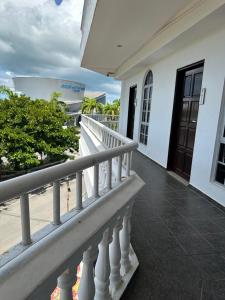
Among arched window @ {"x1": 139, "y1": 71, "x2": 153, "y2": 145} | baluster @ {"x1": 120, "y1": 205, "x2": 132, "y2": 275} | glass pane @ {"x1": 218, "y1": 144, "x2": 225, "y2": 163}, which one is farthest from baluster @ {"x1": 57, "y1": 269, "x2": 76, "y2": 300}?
arched window @ {"x1": 139, "y1": 71, "x2": 153, "y2": 145}

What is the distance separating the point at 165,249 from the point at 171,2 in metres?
3.22

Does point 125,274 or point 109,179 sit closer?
point 109,179

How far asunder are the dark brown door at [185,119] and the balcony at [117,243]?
105cm

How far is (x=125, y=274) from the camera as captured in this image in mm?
1599

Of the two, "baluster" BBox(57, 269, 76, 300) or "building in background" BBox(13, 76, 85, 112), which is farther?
"building in background" BBox(13, 76, 85, 112)

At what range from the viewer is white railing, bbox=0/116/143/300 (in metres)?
0.66

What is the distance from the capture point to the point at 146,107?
20.8 feet

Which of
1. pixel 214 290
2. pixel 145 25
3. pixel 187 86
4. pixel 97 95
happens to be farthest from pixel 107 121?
pixel 97 95

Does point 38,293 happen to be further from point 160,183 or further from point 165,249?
point 160,183

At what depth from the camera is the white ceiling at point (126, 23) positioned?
3209 mm

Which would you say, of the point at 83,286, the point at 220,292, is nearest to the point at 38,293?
the point at 83,286

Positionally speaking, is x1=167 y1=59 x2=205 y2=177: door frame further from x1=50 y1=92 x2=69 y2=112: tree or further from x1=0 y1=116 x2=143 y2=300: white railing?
x1=50 y1=92 x2=69 y2=112: tree

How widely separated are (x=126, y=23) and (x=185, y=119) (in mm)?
2075

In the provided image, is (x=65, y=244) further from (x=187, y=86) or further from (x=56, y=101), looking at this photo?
(x=56, y=101)
